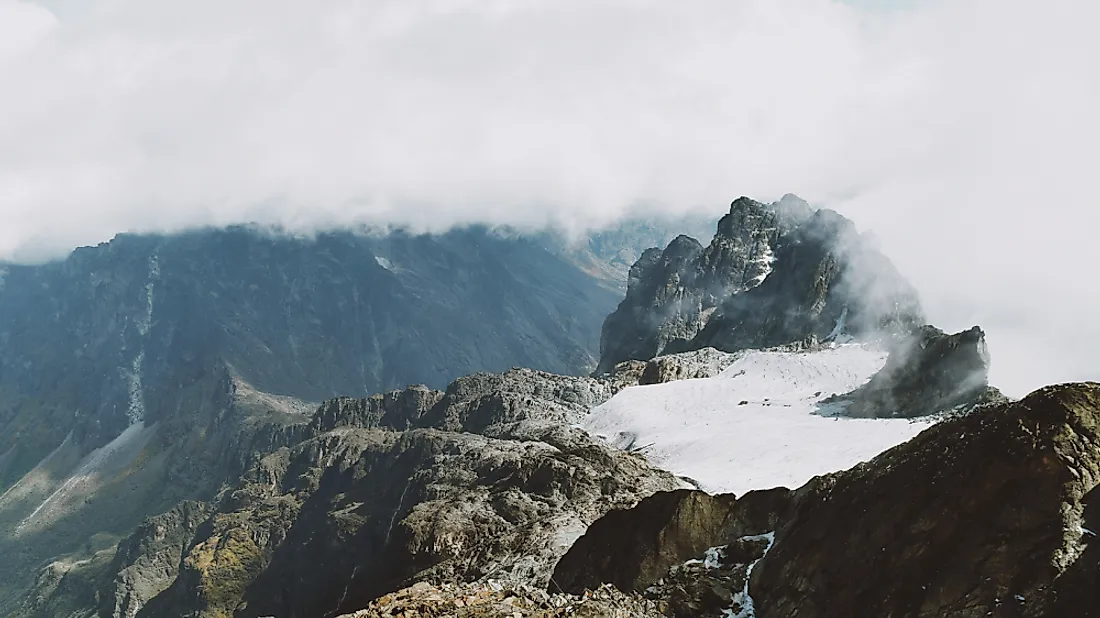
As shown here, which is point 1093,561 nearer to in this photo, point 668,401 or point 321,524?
point 668,401

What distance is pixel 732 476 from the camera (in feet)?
216

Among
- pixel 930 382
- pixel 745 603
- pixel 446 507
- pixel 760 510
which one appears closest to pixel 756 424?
pixel 930 382

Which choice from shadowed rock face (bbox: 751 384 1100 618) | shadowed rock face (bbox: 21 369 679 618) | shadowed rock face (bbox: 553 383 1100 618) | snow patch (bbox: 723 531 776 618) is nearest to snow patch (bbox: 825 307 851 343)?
shadowed rock face (bbox: 21 369 679 618)

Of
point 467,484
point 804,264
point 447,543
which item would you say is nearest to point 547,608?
point 447,543

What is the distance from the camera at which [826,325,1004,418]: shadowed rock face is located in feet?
264

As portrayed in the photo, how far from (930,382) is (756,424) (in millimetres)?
19342

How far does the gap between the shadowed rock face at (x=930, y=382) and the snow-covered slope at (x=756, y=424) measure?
5336 mm

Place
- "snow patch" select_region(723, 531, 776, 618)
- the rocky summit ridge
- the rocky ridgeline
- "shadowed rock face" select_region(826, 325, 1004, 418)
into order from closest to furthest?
1. the rocky summit ridge
2. the rocky ridgeline
3. "snow patch" select_region(723, 531, 776, 618)
4. "shadowed rock face" select_region(826, 325, 1004, 418)

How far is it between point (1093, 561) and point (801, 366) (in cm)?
8777

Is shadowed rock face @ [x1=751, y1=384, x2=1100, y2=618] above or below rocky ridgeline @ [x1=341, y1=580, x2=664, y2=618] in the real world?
above

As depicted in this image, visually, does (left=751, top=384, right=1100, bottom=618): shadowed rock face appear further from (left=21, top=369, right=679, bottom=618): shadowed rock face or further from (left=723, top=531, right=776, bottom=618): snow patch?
(left=21, top=369, right=679, bottom=618): shadowed rock face

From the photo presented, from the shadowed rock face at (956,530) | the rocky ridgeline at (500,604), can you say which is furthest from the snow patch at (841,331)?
the rocky ridgeline at (500,604)

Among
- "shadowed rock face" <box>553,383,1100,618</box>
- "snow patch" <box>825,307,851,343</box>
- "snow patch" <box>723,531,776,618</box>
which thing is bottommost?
"snow patch" <box>723,531,776,618</box>

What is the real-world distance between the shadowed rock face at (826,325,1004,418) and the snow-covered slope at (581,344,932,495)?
5336 millimetres
